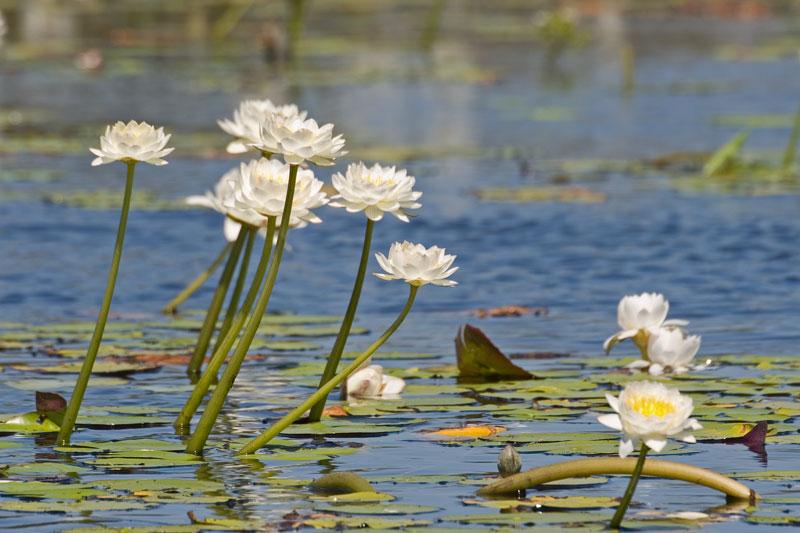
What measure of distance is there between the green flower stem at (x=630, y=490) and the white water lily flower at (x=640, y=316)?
172 cm

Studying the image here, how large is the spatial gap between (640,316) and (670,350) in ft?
0.47

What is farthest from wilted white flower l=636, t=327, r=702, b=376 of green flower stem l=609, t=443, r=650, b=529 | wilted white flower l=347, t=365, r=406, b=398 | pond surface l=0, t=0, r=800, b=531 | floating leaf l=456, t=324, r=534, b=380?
green flower stem l=609, t=443, r=650, b=529

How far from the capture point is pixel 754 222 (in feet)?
30.3

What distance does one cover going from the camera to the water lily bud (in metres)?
3.86

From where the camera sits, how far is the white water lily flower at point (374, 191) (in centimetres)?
391

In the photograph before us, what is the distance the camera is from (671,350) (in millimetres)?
5168

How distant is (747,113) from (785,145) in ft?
7.97

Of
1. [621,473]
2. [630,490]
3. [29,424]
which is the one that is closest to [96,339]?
[29,424]

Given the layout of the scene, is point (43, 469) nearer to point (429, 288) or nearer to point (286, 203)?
point (286, 203)

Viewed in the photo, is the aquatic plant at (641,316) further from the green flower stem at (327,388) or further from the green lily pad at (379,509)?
the green lily pad at (379,509)

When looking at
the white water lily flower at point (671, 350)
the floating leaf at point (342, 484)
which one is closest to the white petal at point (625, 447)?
the floating leaf at point (342, 484)

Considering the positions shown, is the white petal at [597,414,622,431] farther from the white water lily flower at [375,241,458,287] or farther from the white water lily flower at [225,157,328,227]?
the white water lily flower at [225,157,328,227]

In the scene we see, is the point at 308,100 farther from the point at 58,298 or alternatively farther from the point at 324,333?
the point at 324,333

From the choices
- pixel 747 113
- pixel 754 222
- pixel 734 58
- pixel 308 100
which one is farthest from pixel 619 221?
pixel 734 58
